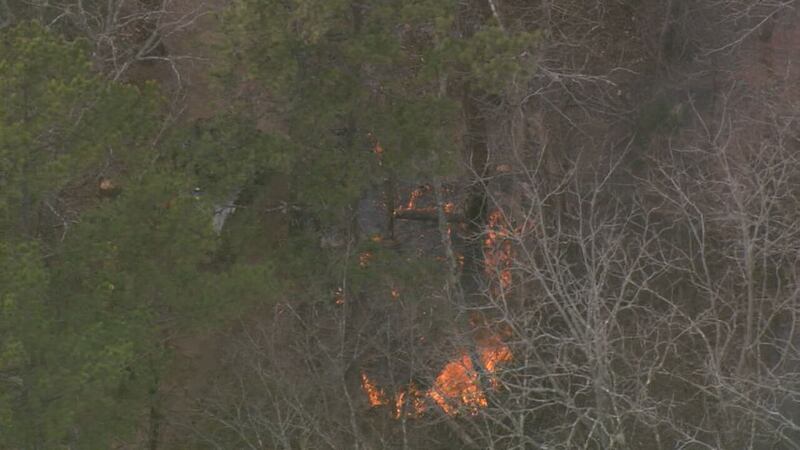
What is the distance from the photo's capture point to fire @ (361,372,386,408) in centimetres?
1561

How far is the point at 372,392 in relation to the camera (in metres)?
15.8

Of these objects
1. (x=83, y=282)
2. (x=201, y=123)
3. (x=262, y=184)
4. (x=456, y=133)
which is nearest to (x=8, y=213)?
(x=83, y=282)

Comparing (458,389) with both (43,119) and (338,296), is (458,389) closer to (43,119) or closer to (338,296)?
(338,296)

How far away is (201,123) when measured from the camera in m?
13.8

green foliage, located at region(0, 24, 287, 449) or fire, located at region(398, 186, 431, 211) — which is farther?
fire, located at region(398, 186, 431, 211)

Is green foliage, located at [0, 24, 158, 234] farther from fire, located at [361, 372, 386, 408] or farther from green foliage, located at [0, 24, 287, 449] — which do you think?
fire, located at [361, 372, 386, 408]

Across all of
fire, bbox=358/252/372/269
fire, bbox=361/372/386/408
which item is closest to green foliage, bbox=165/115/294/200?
fire, bbox=358/252/372/269

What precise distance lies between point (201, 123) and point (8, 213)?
3.92 meters

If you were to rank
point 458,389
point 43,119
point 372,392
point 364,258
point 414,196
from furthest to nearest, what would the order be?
point 414,196, point 372,392, point 364,258, point 458,389, point 43,119

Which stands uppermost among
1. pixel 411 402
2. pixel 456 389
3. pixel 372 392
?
pixel 456 389

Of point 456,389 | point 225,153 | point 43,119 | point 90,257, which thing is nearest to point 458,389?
point 456,389

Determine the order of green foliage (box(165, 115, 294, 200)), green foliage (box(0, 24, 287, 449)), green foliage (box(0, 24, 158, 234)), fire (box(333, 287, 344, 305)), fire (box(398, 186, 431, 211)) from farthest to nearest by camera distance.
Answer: fire (box(398, 186, 431, 211))
fire (box(333, 287, 344, 305))
green foliage (box(165, 115, 294, 200))
green foliage (box(0, 24, 287, 449))
green foliage (box(0, 24, 158, 234))

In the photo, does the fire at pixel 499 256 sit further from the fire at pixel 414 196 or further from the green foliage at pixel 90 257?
the green foliage at pixel 90 257

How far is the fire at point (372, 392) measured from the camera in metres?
15.6
